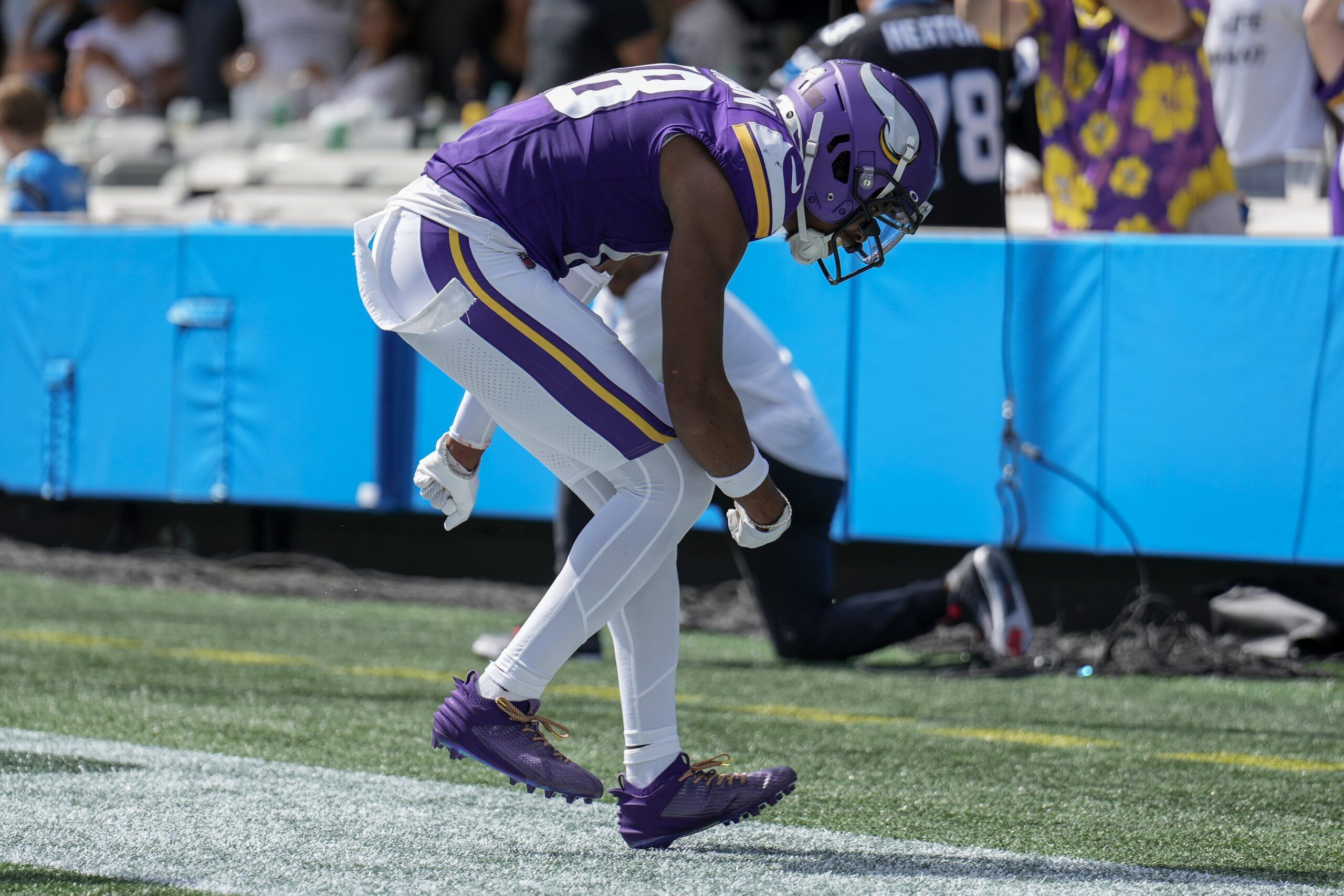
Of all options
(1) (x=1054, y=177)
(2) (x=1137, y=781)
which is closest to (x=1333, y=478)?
(1) (x=1054, y=177)

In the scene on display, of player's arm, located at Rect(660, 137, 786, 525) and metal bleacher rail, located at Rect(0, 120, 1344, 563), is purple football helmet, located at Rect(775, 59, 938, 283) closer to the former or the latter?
player's arm, located at Rect(660, 137, 786, 525)

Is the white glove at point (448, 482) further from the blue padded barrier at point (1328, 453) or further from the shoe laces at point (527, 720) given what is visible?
the blue padded barrier at point (1328, 453)

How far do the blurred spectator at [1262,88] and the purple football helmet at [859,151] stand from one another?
4.58 m

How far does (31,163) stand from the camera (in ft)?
26.5

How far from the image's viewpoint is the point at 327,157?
988 cm

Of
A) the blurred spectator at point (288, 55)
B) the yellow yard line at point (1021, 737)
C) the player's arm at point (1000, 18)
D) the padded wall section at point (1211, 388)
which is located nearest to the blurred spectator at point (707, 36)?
the blurred spectator at point (288, 55)

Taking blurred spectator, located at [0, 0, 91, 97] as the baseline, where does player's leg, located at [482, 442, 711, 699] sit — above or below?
below

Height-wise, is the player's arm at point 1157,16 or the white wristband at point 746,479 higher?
the player's arm at point 1157,16

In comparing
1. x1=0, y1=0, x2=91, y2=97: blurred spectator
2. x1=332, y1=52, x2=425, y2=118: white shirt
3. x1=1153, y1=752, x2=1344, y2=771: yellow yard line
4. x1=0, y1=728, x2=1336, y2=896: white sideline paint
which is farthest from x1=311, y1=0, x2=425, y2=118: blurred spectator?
x1=0, y1=728, x2=1336, y2=896: white sideline paint

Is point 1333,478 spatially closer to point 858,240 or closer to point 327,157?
point 858,240

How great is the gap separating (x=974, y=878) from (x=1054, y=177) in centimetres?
378

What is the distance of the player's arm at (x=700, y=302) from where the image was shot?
2633 millimetres

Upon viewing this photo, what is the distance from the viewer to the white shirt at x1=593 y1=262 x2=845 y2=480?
4.96 m

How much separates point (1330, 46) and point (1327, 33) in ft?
0.15
